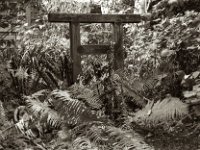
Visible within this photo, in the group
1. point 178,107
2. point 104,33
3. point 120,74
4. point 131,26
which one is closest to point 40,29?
point 104,33

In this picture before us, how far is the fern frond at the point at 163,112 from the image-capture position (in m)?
4.29

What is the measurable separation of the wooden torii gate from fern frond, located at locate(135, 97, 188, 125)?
222 cm

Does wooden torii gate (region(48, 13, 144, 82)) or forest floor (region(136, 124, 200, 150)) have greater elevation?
wooden torii gate (region(48, 13, 144, 82))

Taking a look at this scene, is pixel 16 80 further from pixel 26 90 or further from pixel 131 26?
pixel 131 26

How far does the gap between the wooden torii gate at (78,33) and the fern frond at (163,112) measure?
2.22m

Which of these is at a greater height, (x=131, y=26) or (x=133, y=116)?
(x=131, y=26)

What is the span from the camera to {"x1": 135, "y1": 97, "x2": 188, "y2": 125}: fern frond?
4285 mm

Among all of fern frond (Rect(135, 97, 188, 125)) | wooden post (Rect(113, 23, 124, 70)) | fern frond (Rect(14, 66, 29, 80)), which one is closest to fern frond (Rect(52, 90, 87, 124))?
fern frond (Rect(135, 97, 188, 125))

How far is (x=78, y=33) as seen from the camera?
6.73 metres

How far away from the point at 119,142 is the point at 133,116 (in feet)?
3.04

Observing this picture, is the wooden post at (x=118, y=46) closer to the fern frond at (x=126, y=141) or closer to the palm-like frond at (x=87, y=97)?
the palm-like frond at (x=87, y=97)

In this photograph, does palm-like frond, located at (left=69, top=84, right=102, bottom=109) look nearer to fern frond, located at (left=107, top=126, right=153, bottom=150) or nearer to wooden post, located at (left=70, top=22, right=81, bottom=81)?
fern frond, located at (left=107, top=126, right=153, bottom=150)

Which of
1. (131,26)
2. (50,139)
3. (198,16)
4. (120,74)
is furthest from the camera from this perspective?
(131,26)

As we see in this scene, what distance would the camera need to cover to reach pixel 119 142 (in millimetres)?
4016
